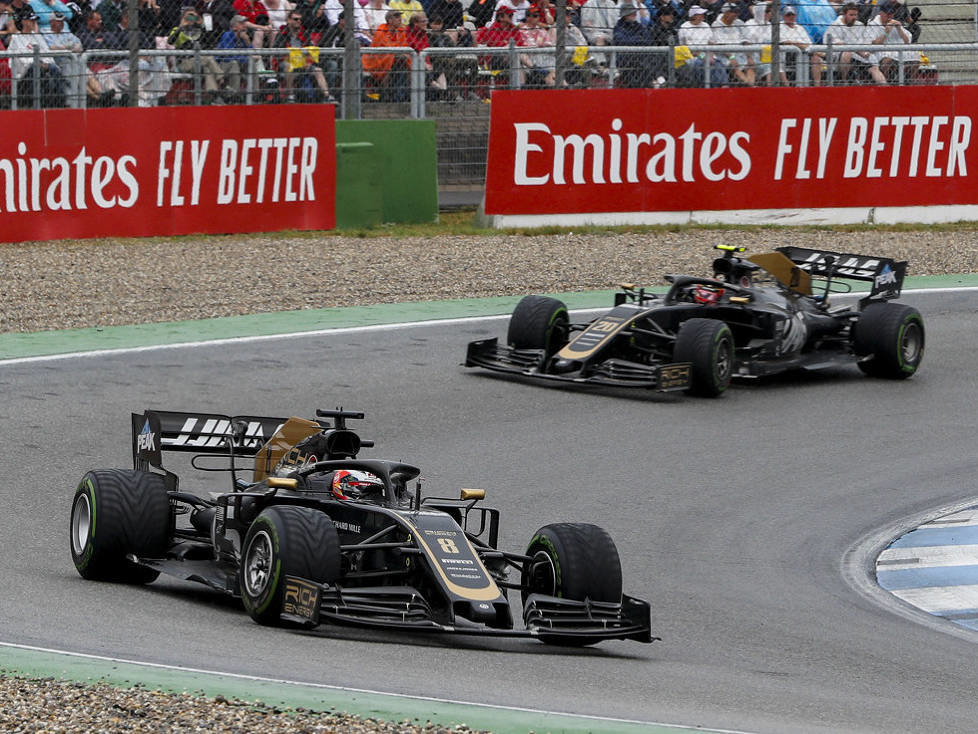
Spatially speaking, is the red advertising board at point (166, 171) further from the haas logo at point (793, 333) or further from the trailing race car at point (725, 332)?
the haas logo at point (793, 333)

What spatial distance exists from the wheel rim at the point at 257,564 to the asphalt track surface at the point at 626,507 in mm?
208

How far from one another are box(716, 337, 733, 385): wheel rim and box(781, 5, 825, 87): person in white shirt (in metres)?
8.42

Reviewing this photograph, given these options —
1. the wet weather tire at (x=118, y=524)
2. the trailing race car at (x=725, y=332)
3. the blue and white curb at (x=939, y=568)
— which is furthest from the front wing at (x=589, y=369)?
the wet weather tire at (x=118, y=524)

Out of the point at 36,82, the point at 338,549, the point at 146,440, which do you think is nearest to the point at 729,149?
the point at 36,82

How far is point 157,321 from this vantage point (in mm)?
15312

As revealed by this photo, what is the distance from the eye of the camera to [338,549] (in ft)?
23.5

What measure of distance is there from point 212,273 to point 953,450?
26.4 feet

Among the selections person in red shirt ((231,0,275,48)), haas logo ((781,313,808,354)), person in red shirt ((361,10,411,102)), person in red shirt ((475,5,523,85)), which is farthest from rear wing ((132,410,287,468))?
person in red shirt ((475,5,523,85))

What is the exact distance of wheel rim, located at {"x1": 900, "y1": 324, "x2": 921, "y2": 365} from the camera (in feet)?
46.1

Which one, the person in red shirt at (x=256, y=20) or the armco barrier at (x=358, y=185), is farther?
the armco barrier at (x=358, y=185)

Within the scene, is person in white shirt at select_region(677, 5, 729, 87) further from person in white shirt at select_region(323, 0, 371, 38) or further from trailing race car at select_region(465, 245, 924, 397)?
trailing race car at select_region(465, 245, 924, 397)

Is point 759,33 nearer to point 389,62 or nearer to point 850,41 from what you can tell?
point 850,41

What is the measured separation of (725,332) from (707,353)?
27cm

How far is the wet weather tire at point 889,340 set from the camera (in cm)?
1395
